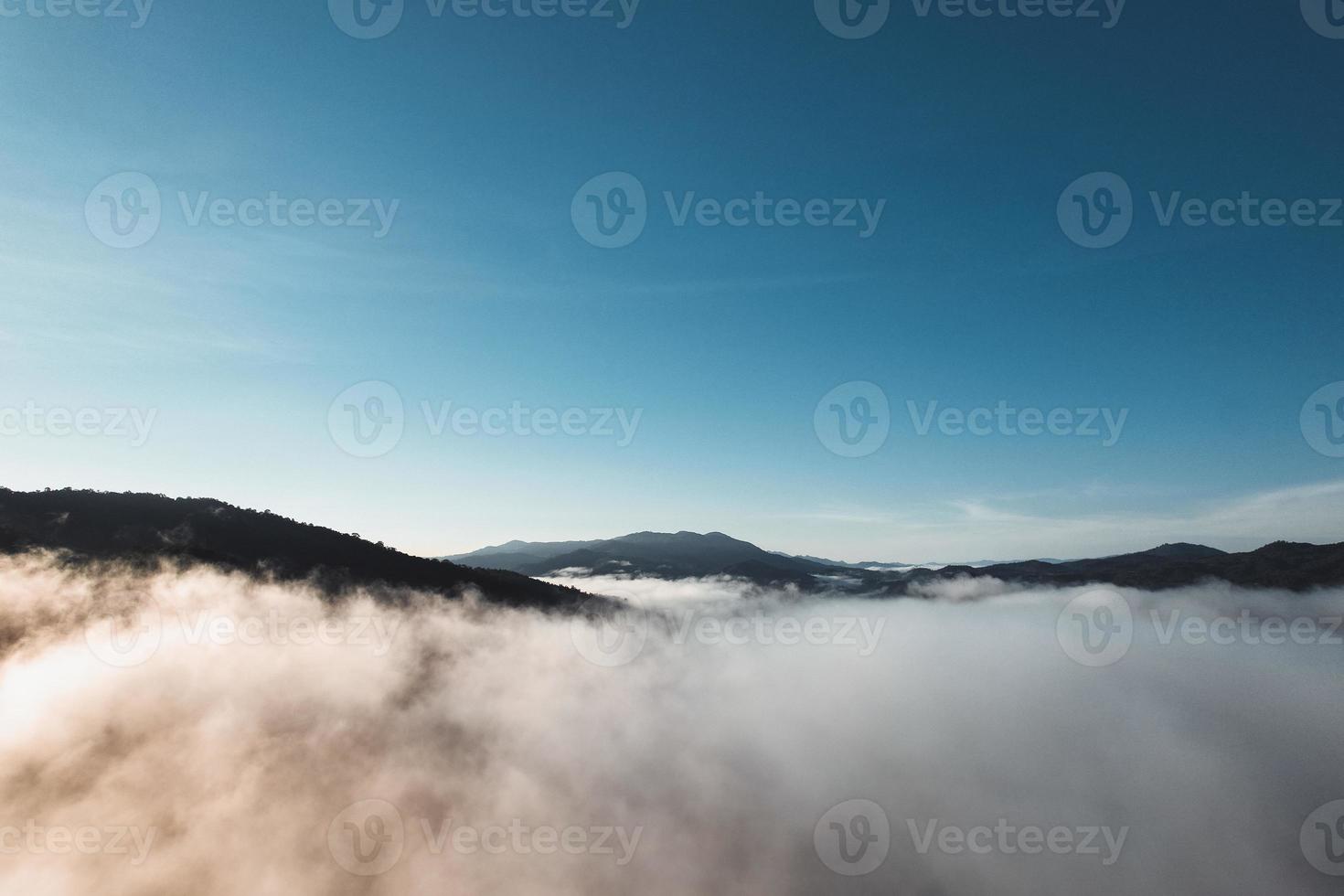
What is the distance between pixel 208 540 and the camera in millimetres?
100188

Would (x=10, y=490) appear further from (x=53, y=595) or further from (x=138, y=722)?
(x=138, y=722)

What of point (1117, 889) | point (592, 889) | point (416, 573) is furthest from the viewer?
point (1117, 889)

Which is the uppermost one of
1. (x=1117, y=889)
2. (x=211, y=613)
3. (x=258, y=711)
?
(x=211, y=613)

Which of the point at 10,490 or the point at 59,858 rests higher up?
the point at 10,490

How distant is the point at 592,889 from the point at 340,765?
4205 inches

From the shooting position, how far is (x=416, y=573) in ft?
418

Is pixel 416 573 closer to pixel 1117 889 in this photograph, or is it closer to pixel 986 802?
pixel 986 802

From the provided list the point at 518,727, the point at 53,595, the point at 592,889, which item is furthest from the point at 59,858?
the point at 592,889

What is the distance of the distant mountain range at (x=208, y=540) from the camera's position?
8525cm

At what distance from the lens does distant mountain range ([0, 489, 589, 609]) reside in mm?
85250

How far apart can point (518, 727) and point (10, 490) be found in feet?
384

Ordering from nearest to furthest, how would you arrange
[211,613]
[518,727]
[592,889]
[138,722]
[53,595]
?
[53,595]
[138,722]
[211,613]
[518,727]
[592,889]

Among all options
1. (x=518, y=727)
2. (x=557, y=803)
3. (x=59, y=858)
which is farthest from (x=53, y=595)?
(x=557, y=803)

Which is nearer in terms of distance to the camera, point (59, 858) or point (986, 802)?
point (59, 858)
